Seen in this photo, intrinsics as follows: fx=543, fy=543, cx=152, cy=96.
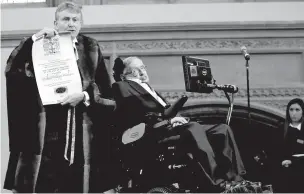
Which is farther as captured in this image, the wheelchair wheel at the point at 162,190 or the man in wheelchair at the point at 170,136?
the wheelchair wheel at the point at 162,190

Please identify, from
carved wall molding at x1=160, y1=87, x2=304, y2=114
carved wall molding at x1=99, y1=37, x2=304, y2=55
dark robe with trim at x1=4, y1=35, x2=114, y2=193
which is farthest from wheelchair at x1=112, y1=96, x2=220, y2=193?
carved wall molding at x1=99, y1=37, x2=304, y2=55

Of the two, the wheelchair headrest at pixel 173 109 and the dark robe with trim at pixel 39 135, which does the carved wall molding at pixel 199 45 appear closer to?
the wheelchair headrest at pixel 173 109

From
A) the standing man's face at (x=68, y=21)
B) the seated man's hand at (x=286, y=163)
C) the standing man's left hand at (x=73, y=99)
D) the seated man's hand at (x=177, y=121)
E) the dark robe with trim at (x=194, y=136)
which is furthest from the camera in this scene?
the seated man's hand at (x=286, y=163)

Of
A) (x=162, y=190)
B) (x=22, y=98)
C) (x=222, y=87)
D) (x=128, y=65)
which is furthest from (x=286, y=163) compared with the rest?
(x=22, y=98)

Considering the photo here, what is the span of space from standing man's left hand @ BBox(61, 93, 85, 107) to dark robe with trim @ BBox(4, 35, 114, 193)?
0.27ft

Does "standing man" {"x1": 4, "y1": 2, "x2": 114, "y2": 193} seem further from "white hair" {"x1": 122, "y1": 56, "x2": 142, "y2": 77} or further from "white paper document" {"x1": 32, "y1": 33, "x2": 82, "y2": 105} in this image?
"white hair" {"x1": 122, "y1": 56, "x2": 142, "y2": 77}

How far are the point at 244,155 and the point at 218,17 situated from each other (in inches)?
58.7

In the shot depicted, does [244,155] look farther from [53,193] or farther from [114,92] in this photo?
[53,193]

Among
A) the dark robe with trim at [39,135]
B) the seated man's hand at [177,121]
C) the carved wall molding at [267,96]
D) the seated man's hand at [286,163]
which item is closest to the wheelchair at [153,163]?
the seated man's hand at [177,121]

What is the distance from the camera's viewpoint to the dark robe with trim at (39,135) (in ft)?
11.4

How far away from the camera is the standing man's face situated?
3729 millimetres

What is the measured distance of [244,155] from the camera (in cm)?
506

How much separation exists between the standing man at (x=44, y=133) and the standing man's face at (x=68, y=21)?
7.4 inches

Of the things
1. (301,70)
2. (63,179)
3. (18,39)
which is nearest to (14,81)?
(63,179)
